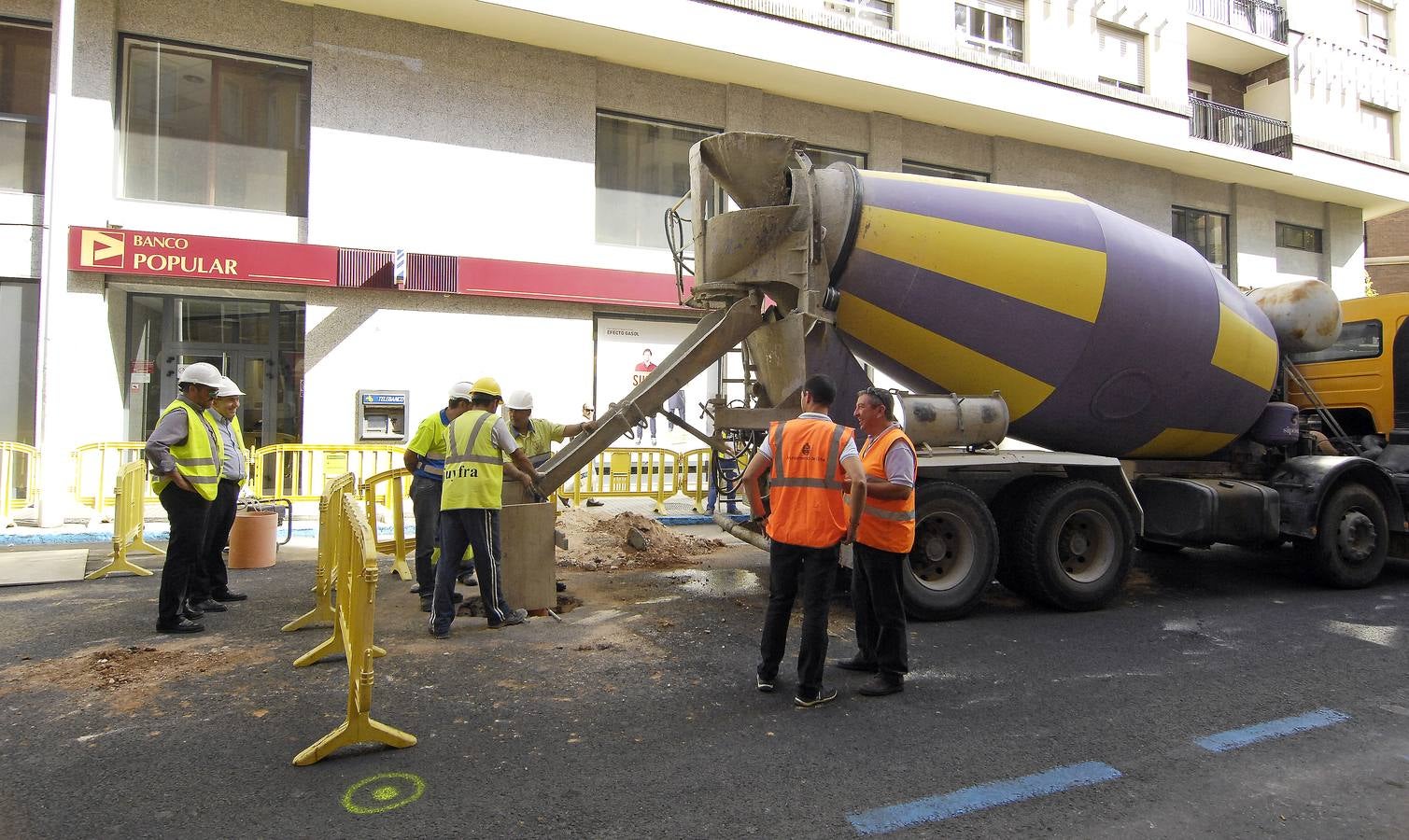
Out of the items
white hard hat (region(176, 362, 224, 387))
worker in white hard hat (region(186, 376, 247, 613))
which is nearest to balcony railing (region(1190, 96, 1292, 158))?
worker in white hard hat (region(186, 376, 247, 613))

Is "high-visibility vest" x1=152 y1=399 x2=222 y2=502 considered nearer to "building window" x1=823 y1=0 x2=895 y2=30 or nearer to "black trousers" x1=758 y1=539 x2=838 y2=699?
"black trousers" x1=758 y1=539 x2=838 y2=699

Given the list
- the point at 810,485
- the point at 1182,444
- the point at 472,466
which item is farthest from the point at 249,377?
the point at 1182,444

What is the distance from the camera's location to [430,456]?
6.80 m

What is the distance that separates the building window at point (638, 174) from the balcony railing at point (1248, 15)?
14257mm

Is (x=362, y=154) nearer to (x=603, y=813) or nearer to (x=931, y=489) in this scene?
(x=931, y=489)

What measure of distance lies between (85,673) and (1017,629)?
19.6ft

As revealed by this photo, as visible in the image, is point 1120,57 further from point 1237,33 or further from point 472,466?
point 472,466

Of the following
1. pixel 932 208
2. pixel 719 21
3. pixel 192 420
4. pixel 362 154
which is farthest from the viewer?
pixel 719 21

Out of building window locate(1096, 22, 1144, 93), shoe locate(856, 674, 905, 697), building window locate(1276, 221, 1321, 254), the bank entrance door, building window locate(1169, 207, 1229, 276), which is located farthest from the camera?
building window locate(1276, 221, 1321, 254)

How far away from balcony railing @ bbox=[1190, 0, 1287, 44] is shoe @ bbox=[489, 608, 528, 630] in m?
22.3

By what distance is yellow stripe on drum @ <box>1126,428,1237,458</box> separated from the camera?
24.2ft

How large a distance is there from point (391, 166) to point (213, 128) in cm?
265

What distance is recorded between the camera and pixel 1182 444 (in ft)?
24.7

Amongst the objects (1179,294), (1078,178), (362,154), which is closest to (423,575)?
(1179,294)
